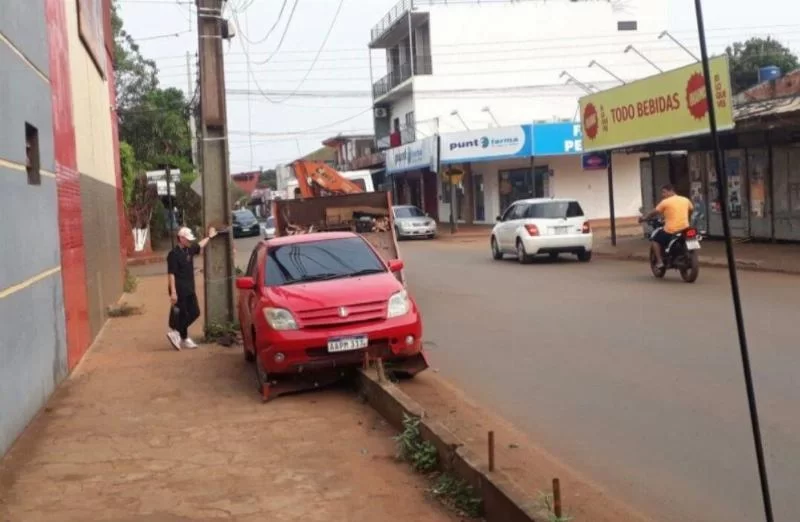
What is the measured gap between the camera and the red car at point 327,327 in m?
9.51

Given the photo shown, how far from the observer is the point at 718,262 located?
21.2m

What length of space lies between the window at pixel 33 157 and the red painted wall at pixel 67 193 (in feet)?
4.33

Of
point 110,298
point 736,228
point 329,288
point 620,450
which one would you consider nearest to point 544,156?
point 736,228

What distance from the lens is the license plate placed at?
950 centimetres

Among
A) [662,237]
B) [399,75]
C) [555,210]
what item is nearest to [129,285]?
[555,210]

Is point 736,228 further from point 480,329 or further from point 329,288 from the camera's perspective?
point 329,288

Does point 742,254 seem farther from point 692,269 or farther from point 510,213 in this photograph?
point 510,213

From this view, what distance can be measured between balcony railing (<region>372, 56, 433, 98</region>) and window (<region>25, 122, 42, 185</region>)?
1843 inches

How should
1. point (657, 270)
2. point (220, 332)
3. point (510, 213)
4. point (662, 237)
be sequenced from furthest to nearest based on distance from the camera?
1. point (510, 213)
2. point (657, 270)
3. point (662, 237)
4. point (220, 332)

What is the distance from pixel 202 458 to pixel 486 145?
37.5 meters

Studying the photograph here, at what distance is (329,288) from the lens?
1007 centimetres

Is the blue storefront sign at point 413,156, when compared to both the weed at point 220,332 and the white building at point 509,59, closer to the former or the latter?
the white building at point 509,59

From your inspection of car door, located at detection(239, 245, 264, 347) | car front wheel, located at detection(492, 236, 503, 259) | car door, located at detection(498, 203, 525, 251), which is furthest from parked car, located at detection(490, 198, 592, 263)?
car door, located at detection(239, 245, 264, 347)

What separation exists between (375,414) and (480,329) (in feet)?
16.9
